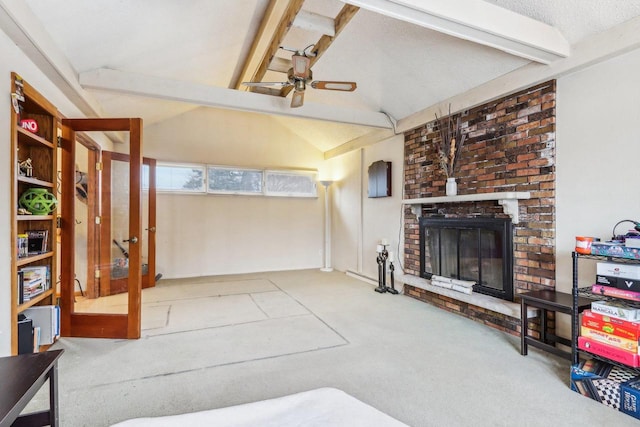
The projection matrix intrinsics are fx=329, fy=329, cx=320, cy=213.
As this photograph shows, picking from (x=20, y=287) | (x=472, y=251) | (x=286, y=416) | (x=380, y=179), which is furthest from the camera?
(x=380, y=179)

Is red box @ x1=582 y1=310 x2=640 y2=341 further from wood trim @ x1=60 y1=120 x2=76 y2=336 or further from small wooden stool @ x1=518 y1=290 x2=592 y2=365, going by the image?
wood trim @ x1=60 y1=120 x2=76 y2=336

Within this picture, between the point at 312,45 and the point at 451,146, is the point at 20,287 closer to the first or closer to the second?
the point at 312,45

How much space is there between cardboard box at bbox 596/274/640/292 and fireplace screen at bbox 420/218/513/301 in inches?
41.4

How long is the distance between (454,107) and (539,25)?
4.41 ft

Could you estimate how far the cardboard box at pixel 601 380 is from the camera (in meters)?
2.10

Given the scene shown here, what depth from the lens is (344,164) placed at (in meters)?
6.91

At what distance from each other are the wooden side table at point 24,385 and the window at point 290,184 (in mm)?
5568

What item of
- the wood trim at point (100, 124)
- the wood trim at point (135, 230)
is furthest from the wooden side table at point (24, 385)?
the wood trim at point (100, 124)

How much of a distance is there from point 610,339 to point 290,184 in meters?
5.81

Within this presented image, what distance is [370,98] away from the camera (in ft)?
15.9

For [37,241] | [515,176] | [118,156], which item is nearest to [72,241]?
[37,241]

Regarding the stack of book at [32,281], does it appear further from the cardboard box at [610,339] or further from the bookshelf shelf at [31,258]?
the cardboard box at [610,339]

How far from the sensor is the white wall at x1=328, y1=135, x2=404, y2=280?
526 centimetres

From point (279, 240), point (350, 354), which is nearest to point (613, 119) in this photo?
point (350, 354)
